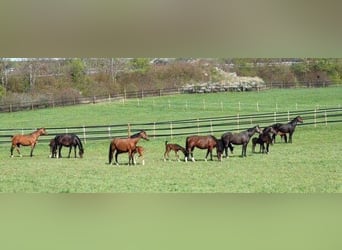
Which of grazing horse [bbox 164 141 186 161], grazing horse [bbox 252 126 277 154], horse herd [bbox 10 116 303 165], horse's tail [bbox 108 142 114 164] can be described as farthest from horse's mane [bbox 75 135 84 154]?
grazing horse [bbox 252 126 277 154]

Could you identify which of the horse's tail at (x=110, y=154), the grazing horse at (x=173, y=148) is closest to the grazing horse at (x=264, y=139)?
the grazing horse at (x=173, y=148)

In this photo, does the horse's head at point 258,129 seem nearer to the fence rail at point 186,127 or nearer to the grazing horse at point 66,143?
the fence rail at point 186,127

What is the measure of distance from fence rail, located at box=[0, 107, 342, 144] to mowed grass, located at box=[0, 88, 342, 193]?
0.02 m

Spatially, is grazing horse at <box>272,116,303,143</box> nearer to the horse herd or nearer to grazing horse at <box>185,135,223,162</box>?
the horse herd

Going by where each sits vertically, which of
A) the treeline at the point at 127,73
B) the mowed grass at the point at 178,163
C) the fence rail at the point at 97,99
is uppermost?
the treeline at the point at 127,73

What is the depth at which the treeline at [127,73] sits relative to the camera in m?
2.36

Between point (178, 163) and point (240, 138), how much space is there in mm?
294

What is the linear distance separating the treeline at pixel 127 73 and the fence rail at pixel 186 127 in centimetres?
14

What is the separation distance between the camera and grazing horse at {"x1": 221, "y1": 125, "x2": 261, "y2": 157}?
2.43 metres

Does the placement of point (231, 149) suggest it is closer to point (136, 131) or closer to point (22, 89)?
point (136, 131)

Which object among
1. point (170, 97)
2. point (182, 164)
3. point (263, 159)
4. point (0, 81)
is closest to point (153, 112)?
point (170, 97)

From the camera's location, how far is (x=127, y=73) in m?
2.41

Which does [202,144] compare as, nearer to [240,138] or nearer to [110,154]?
[240,138]
